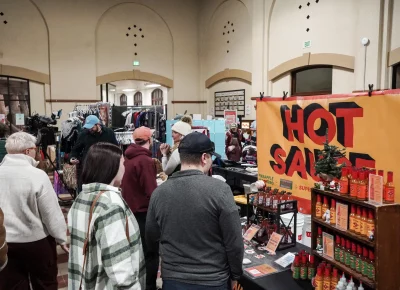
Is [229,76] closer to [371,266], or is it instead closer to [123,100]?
[371,266]

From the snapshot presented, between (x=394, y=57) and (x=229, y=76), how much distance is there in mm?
5705

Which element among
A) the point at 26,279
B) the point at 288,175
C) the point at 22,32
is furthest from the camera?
the point at 22,32

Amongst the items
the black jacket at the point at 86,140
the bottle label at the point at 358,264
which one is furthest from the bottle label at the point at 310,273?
the black jacket at the point at 86,140

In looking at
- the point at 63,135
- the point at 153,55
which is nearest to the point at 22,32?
the point at 153,55

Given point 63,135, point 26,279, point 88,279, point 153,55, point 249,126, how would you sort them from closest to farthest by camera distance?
point 88,279, point 26,279, point 63,135, point 249,126, point 153,55

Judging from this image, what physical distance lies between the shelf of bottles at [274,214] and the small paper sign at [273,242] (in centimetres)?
4

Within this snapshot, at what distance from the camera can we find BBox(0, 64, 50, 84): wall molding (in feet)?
34.8

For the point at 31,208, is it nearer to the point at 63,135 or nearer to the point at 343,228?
the point at 343,228

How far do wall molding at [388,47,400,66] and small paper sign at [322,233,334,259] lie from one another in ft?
17.7

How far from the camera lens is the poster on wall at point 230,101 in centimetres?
1109

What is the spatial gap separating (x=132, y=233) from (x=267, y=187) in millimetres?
1707

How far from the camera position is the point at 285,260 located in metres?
2.58

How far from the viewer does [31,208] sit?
2488mm

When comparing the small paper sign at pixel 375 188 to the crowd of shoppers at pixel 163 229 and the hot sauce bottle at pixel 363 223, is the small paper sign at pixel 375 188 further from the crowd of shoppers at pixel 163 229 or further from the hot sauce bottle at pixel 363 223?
the crowd of shoppers at pixel 163 229
